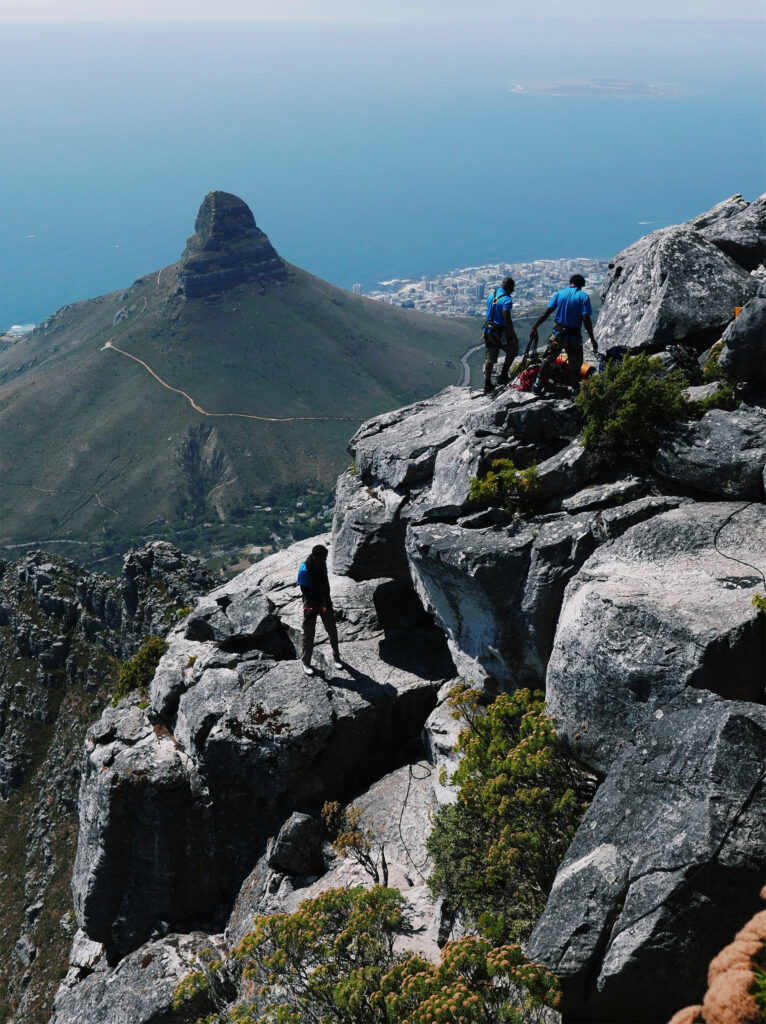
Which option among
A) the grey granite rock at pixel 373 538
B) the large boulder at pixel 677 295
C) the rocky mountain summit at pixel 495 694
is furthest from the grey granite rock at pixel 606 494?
the grey granite rock at pixel 373 538

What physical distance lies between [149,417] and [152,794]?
168064 millimetres

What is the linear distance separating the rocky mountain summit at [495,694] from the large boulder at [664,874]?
32 mm

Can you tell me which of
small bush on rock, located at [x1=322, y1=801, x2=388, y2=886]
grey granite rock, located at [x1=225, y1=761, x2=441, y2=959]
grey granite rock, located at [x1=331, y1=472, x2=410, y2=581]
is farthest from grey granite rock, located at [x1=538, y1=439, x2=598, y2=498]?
small bush on rock, located at [x1=322, y1=801, x2=388, y2=886]

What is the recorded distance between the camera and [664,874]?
1005 centimetres

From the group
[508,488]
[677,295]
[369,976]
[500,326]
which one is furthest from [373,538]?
[369,976]

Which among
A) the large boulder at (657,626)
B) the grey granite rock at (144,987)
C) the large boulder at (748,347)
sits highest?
the large boulder at (748,347)

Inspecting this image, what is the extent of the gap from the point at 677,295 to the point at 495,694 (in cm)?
1218

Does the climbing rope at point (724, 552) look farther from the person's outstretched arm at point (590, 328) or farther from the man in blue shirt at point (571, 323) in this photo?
the person's outstretched arm at point (590, 328)

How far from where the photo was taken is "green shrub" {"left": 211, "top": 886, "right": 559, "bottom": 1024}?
951cm

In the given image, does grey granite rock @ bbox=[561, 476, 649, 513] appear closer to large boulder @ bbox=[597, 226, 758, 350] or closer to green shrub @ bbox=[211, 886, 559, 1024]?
large boulder @ bbox=[597, 226, 758, 350]

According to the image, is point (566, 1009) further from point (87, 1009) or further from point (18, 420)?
point (18, 420)

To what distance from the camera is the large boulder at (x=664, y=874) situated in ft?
32.0

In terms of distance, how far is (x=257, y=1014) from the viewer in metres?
13.0

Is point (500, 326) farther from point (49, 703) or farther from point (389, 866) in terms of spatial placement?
point (49, 703)
